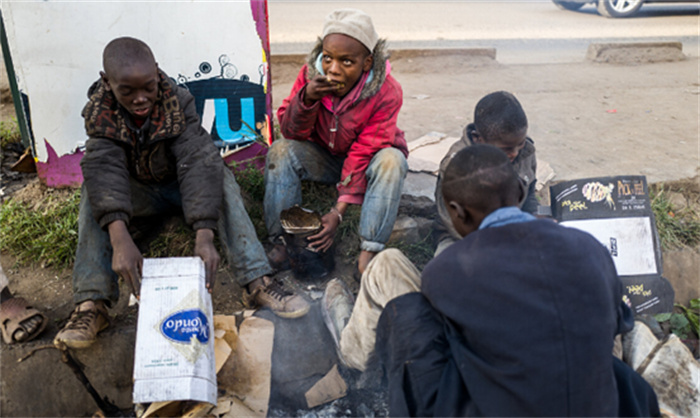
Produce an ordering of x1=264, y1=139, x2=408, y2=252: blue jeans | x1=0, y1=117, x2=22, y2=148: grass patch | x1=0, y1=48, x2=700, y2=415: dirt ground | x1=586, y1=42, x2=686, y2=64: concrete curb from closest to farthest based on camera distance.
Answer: x1=264, y1=139, x2=408, y2=252: blue jeans
x1=0, y1=48, x2=700, y2=415: dirt ground
x1=0, y1=117, x2=22, y2=148: grass patch
x1=586, y1=42, x2=686, y2=64: concrete curb

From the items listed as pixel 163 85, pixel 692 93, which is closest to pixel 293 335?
pixel 163 85

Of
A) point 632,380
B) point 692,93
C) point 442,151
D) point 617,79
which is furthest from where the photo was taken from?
point 617,79

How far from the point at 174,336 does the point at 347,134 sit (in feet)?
4.42

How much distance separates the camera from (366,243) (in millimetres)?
2605

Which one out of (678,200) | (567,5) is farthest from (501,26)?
(678,200)

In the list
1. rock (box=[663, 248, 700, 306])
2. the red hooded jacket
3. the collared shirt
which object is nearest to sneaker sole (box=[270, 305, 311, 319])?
the red hooded jacket

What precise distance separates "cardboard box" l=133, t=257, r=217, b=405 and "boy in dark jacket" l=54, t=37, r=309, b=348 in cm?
18

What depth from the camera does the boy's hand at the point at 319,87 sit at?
2.43 metres

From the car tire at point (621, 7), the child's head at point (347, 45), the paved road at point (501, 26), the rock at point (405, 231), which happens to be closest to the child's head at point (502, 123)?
the child's head at point (347, 45)

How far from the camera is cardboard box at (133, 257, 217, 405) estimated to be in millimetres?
1740

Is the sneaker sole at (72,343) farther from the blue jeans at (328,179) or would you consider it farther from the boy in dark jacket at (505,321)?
the boy in dark jacket at (505,321)

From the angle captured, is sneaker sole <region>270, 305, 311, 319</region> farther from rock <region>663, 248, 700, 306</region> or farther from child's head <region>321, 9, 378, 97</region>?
rock <region>663, 248, 700, 306</region>

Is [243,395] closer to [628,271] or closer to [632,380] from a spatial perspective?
[632,380]

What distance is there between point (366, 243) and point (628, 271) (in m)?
1.31
